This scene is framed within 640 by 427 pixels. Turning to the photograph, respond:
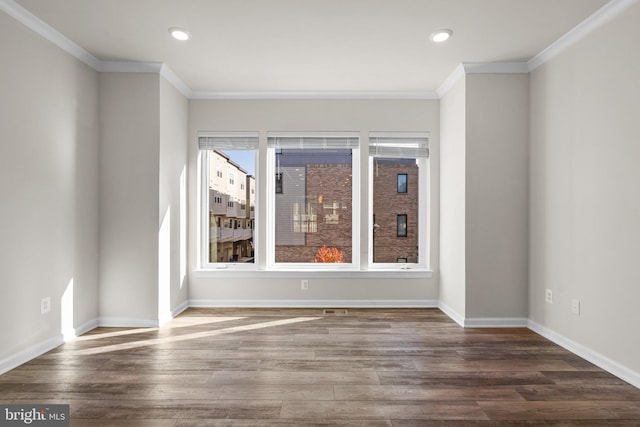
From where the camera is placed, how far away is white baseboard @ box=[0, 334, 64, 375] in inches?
109

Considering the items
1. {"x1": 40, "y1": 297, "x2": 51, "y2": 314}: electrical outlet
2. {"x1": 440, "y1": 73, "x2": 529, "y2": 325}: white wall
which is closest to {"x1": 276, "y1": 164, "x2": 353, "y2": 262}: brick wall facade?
{"x1": 440, "y1": 73, "x2": 529, "y2": 325}: white wall

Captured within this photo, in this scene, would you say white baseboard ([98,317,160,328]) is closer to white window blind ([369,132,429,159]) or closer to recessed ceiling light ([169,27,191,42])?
recessed ceiling light ([169,27,191,42])

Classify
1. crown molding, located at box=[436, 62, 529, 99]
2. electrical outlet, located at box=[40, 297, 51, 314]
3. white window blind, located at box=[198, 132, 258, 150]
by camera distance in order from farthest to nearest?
white window blind, located at box=[198, 132, 258, 150], crown molding, located at box=[436, 62, 529, 99], electrical outlet, located at box=[40, 297, 51, 314]

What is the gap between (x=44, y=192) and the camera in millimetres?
3168

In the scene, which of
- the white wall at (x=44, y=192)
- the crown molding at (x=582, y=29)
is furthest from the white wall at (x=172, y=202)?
the crown molding at (x=582, y=29)

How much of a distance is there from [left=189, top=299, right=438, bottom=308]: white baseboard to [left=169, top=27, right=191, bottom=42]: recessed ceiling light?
9.51 ft

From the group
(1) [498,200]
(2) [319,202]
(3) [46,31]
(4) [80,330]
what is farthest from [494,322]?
(3) [46,31]

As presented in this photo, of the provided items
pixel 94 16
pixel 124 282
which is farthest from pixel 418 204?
pixel 94 16

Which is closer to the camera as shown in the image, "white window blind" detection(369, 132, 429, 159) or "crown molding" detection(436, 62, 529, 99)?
"crown molding" detection(436, 62, 529, 99)

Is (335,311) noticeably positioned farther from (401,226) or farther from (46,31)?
(46,31)

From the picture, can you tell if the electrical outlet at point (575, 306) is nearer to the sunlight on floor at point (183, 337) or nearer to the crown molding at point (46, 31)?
the sunlight on floor at point (183, 337)

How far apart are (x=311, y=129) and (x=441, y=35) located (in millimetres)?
1929

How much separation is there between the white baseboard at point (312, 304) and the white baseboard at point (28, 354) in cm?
157

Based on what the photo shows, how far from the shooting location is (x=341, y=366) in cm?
288
